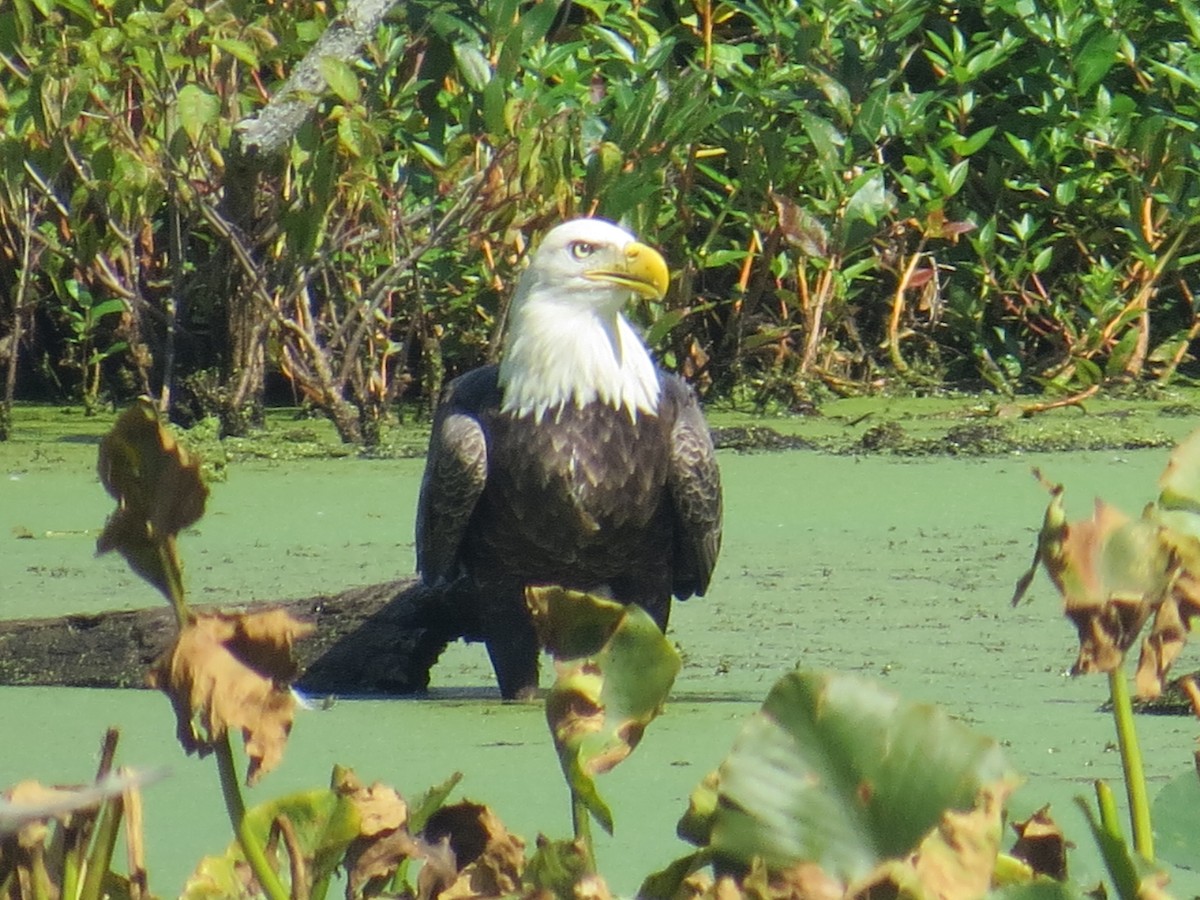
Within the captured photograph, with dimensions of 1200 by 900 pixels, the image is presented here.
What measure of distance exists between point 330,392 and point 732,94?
6.84 ft

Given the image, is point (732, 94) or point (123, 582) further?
point (732, 94)

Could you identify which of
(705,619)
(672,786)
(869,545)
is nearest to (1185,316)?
(869,545)

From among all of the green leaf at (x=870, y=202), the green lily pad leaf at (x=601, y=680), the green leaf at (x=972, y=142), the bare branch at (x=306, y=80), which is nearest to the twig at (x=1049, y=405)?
the green leaf at (x=870, y=202)

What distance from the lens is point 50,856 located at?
178cm

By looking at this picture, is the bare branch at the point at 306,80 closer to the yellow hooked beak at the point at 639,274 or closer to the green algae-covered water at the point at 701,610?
the green algae-covered water at the point at 701,610

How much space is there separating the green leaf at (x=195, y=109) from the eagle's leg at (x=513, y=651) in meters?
2.63

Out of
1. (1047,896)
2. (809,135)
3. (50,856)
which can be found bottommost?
(809,135)

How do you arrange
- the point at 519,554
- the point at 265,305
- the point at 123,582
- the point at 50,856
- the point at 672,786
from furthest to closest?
1. the point at 265,305
2. the point at 123,582
3. the point at 519,554
4. the point at 672,786
5. the point at 50,856

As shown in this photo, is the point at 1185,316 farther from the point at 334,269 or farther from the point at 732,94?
the point at 334,269

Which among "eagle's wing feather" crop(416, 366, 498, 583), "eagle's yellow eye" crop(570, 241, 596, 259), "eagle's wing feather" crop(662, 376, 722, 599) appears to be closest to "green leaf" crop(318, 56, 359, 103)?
"eagle's yellow eye" crop(570, 241, 596, 259)

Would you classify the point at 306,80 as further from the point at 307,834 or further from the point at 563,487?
the point at 307,834

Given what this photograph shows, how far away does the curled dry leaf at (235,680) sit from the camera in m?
1.55

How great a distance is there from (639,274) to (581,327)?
17cm

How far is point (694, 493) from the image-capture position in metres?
4.44
